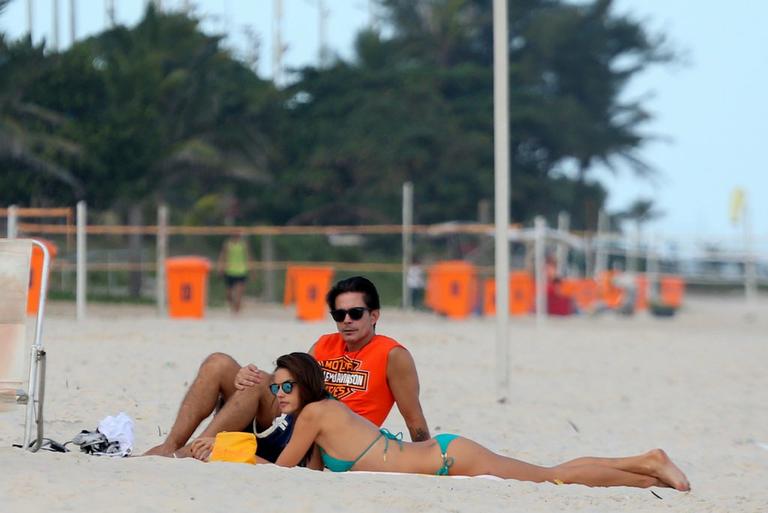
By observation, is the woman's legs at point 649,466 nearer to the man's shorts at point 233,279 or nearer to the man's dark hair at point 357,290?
the man's dark hair at point 357,290

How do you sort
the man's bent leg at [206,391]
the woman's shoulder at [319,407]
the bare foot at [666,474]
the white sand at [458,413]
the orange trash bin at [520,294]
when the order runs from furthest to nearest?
the orange trash bin at [520,294], the man's bent leg at [206,391], the bare foot at [666,474], the woman's shoulder at [319,407], the white sand at [458,413]

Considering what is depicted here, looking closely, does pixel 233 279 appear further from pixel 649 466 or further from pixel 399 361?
pixel 649 466

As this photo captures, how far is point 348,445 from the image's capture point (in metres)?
5.54

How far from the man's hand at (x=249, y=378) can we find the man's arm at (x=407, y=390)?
551mm

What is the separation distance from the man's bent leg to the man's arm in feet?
2.34

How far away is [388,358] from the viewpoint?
19.5 ft

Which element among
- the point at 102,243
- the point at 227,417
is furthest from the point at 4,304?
the point at 102,243

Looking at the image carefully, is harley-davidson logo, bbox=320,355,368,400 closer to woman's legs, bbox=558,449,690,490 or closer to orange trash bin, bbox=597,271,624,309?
woman's legs, bbox=558,449,690,490

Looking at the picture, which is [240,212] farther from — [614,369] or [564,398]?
[564,398]

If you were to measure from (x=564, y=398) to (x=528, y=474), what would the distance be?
15.5 ft

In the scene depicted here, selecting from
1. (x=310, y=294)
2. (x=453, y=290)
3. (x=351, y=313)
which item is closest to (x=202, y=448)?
(x=351, y=313)

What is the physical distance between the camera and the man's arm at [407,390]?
592cm

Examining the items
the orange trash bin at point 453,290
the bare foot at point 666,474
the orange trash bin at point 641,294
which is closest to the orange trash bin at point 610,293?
the orange trash bin at point 641,294

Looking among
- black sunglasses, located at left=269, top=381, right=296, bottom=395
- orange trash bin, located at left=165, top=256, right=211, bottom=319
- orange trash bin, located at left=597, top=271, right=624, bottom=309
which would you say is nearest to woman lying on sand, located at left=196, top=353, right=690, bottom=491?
black sunglasses, located at left=269, top=381, right=296, bottom=395
